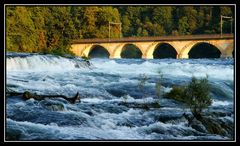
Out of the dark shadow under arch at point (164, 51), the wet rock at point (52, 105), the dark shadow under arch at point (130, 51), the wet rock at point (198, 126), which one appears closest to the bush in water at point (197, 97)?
the wet rock at point (198, 126)

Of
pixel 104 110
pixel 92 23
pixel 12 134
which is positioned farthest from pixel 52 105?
pixel 92 23

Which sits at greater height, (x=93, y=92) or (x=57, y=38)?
(x=57, y=38)

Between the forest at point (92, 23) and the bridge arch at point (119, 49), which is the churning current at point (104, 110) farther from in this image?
the bridge arch at point (119, 49)

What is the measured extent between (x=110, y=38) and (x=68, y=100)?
1365 inches

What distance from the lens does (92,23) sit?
4747 cm

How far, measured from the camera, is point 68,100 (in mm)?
13172

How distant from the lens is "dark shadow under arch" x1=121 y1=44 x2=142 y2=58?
4856 cm

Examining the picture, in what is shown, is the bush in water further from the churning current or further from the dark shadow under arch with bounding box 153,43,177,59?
the dark shadow under arch with bounding box 153,43,177,59

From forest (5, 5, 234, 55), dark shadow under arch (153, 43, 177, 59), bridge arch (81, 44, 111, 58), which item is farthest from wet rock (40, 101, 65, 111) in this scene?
dark shadow under arch (153, 43, 177, 59)

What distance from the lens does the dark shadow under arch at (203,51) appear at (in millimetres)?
43825

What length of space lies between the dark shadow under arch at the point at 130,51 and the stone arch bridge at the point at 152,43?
193 centimetres

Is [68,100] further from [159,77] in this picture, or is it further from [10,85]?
[159,77]
